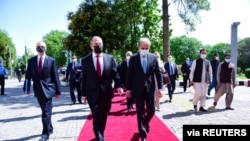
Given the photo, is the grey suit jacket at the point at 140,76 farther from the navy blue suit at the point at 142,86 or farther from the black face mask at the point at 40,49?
the black face mask at the point at 40,49

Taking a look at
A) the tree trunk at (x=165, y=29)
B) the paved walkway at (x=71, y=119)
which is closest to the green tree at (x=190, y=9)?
the tree trunk at (x=165, y=29)

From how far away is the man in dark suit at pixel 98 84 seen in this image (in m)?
6.31

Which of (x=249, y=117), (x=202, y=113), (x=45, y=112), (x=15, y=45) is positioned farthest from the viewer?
(x=15, y=45)

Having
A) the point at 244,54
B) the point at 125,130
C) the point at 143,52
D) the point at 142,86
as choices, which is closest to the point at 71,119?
the point at 125,130

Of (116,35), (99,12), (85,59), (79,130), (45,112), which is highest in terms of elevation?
(99,12)

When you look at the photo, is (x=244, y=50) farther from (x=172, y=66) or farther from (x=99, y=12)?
(x=172, y=66)

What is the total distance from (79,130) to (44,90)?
1.62 m

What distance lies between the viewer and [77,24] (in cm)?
2523

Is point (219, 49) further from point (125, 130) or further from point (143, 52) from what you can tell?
point (143, 52)

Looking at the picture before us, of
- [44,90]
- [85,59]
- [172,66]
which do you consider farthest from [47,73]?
[172,66]

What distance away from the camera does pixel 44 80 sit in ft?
24.6

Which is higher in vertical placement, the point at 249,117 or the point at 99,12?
the point at 99,12

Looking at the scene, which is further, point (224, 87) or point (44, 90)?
point (224, 87)

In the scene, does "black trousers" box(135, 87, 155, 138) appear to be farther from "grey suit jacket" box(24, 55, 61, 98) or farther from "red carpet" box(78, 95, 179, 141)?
"grey suit jacket" box(24, 55, 61, 98)
